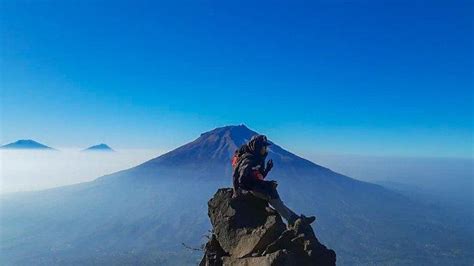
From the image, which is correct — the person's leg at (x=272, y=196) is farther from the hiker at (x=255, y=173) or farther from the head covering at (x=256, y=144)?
the head covering at (x=256, y=144)

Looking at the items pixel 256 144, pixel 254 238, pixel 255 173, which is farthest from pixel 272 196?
pixel 256 144

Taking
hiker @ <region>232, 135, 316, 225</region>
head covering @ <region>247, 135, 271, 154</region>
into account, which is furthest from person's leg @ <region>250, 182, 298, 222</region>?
head covering @ <region>247, 135, 271, 154</region>

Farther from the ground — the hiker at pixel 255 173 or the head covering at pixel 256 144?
the head covering at pixel 256 144

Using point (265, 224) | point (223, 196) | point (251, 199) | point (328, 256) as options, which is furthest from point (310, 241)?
point (223, 196)

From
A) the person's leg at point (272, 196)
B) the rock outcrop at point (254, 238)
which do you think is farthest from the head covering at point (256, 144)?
the rock outcrop at point (254, 238)

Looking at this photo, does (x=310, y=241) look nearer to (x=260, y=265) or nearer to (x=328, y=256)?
(x=328, y=256)

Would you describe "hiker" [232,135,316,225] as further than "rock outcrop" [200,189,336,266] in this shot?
Yes

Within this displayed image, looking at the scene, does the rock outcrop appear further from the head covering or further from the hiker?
the head covering
